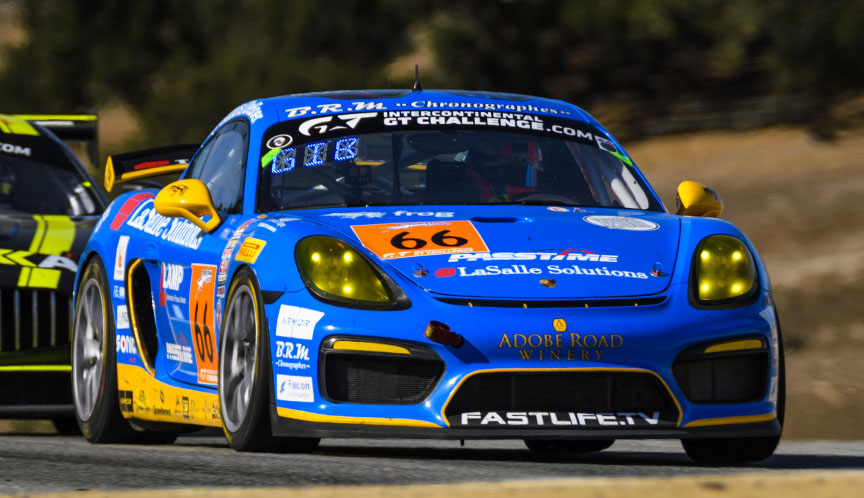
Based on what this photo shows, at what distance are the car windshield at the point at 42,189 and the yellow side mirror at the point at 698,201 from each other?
151 inches

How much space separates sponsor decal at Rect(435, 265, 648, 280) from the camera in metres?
5.67

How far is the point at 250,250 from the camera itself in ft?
19.9

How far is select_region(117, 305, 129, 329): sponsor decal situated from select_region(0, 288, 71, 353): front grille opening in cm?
100

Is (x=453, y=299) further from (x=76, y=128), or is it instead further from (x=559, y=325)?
(x=76, y=128)

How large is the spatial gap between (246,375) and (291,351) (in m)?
0.35

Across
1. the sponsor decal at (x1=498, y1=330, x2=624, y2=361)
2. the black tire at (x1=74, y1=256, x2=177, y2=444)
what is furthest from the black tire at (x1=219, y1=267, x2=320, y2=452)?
the black tire at (x1=74, y1=256, x2=177, y2=444)

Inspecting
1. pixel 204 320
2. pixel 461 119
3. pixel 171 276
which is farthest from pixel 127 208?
pixel 461 119

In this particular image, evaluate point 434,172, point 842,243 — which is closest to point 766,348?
point 434,172

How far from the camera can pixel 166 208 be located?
6.67 metres

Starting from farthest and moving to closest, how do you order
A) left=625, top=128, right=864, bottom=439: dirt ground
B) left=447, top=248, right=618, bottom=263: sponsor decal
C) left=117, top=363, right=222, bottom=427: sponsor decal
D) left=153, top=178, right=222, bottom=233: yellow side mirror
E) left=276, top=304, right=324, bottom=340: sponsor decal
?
1. left=625, top=128, right=864, bottom=439: dirt ground
2. left=153, top=178, right=222, bottom=233: yellow side mirror
3. left=117, top=363, right=222, bottom=427: sponsor decal
4. left=447, top=248, right=618, bottom=263: sponsor decal
5. left=276, top=304, right=324, bottom=340: sponsor decal

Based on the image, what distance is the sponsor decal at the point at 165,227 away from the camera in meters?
6.90

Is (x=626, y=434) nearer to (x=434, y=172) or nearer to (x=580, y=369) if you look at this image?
(x=580, y=369)

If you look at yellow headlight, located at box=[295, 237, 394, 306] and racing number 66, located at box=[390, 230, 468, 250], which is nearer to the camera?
yellow headlight, located at box=[295, 237, 394, 306]

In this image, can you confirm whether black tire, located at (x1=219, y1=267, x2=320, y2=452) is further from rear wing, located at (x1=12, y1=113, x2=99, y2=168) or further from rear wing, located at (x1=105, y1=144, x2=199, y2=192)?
rear wing, located at (x1=12, y1=113, x2=99, y2=168)
